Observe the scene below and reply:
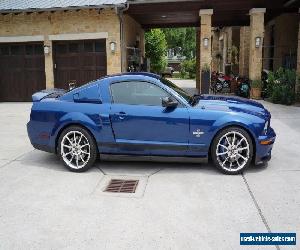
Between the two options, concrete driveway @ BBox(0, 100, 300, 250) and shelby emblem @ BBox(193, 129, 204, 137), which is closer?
concrete driveway @ BBox(0, 100, 300, 250)

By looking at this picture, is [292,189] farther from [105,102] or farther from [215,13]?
[215,13]

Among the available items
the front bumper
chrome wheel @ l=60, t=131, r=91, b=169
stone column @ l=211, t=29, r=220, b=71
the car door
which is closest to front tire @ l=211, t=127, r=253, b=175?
the front bumper

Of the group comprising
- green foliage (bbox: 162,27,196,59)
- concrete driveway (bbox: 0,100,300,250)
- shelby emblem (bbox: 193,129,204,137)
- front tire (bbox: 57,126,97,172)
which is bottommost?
concrete driveway (bbox: 0,100,300,250)

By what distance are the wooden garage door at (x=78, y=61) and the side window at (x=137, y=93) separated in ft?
30.3

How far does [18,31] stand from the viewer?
14.8 m

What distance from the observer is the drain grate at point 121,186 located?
16.3 ft

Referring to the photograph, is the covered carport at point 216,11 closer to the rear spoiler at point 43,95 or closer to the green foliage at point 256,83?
the green foliage at point 256,83

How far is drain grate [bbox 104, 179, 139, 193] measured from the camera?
4.96 m

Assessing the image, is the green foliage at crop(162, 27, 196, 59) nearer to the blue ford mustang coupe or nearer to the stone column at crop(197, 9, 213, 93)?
the stone column at crop(197, 9, 213, 93)

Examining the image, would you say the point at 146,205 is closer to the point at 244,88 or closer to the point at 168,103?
the point at 168,103

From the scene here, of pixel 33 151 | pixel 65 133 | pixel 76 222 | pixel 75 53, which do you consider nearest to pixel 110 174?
pixel 65 133

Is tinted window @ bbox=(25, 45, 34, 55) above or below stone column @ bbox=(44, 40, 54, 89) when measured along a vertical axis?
above

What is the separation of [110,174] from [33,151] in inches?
90.8

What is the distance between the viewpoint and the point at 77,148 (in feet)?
19.0
